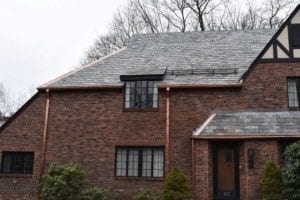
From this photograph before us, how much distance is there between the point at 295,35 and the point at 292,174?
6.05 metres

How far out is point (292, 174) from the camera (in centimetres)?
1213

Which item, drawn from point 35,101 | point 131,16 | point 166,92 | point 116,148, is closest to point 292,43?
point 166,92

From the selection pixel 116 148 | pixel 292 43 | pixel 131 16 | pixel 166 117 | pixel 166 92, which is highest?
pixel 131 16

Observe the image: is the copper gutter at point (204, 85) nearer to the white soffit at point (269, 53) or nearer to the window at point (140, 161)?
the white soffit at point (269, 53)

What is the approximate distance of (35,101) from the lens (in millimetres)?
16594

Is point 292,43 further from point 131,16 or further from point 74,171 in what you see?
point 131,16

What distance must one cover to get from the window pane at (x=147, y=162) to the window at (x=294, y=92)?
5794mm

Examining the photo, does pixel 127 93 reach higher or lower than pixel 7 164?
higher

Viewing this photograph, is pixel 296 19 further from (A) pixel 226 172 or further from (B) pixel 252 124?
(A) pixel 226 172

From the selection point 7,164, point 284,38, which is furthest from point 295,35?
point 7,164

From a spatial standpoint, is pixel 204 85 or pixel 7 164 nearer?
pixel 204 85

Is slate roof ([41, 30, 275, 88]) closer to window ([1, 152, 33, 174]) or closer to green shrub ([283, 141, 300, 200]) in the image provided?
window ([1, 152, 33, 174])

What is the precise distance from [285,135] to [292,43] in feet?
13.4

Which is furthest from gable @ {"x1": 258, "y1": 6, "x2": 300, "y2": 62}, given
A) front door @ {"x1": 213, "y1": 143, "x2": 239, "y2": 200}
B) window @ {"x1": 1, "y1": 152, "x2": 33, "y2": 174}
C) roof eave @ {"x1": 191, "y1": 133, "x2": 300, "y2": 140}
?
window @ {"x1": 1, "y1": 152, "x2": 33, "y2": 174}
